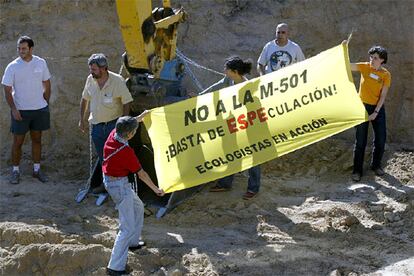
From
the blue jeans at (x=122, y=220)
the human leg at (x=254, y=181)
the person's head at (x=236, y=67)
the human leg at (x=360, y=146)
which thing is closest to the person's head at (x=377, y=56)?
the human leg at (x=360, y=146)

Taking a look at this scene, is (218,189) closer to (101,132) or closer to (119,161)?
(101,132)

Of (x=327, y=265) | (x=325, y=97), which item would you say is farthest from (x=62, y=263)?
(x=325, y=97)

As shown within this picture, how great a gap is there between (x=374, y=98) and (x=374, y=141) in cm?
63

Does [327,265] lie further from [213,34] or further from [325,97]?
[213,34]

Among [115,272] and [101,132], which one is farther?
[101,132]

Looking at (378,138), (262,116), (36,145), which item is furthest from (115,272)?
(378,138)

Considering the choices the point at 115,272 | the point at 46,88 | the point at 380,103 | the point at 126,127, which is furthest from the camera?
the point at 46,88

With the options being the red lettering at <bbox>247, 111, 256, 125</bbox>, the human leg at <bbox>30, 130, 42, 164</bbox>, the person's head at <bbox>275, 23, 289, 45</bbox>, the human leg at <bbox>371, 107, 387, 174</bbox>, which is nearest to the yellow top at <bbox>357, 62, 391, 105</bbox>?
the human leg at <bbox>371, 107, 387, 174</bbox>

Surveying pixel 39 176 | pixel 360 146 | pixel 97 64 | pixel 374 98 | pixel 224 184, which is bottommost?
pixel 224 184

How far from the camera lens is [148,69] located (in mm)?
8125

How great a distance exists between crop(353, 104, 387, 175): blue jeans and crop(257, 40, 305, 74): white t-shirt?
100 cm

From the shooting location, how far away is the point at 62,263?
6699 mm

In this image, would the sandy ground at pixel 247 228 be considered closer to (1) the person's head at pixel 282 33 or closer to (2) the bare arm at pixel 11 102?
(2) the bare arm at pixel 11 102

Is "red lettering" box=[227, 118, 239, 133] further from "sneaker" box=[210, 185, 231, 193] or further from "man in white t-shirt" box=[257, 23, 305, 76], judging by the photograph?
"man in white t-shirt" box=[257, 23, 305, 76]
